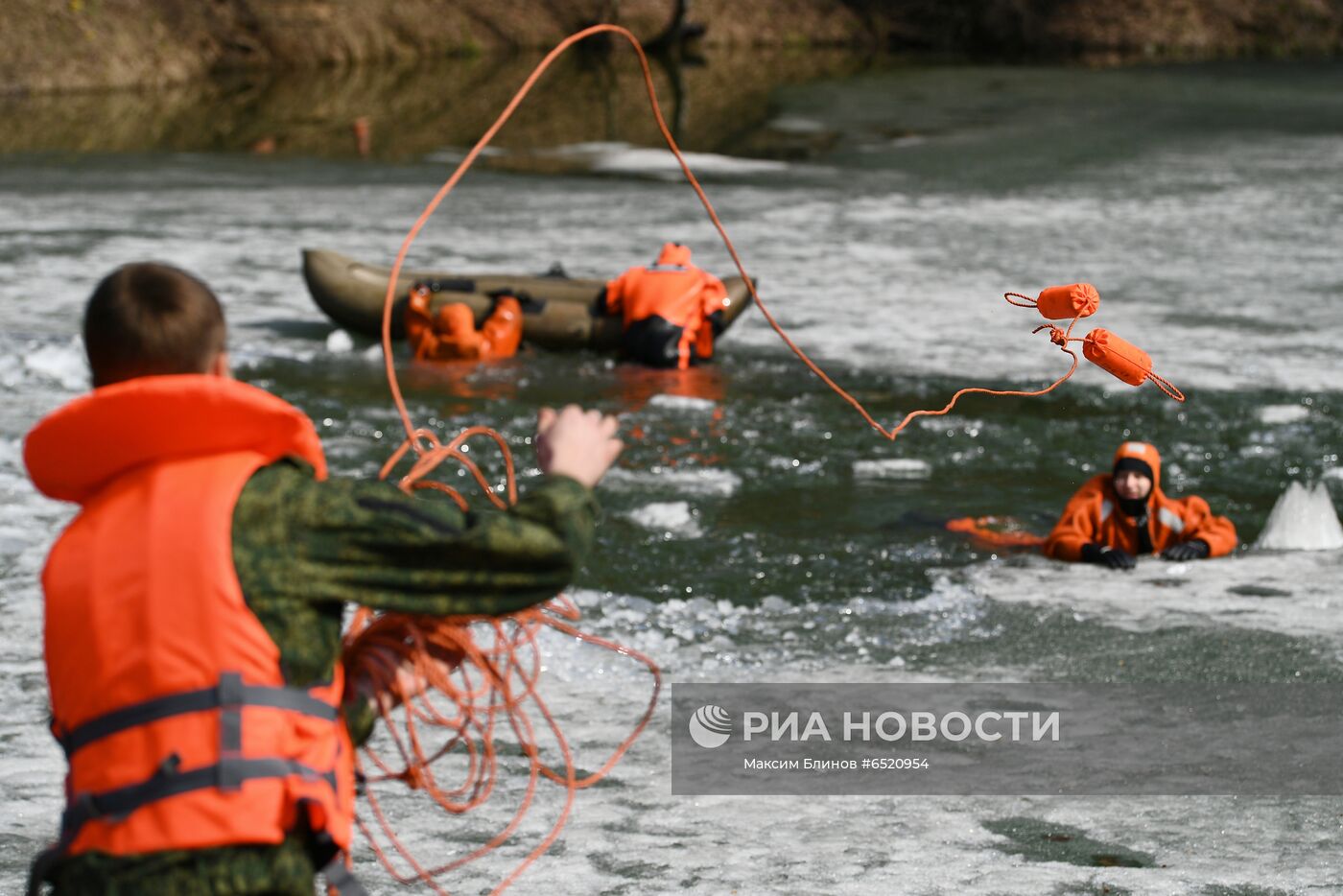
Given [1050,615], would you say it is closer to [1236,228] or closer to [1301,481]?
[1301,481]

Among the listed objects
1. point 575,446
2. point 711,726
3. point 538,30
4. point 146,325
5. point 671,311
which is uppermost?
point 538,30

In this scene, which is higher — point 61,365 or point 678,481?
point 61,365

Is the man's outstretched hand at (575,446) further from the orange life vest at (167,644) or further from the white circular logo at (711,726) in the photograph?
the white circular logo at (711,726)

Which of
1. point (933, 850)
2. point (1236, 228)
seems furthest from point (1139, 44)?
point (933, 850)

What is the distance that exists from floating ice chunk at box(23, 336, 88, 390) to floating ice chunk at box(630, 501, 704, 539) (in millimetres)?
3628

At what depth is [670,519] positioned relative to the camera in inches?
277

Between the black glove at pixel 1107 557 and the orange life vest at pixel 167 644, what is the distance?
15.7ft

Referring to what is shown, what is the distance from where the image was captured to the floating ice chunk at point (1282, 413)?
8469 mm

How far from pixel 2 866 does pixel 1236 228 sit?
12.1m

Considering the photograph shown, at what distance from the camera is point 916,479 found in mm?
7719

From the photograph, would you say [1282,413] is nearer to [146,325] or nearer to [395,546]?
[395,546]

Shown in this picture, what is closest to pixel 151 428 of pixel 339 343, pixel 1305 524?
pixel 1305 524

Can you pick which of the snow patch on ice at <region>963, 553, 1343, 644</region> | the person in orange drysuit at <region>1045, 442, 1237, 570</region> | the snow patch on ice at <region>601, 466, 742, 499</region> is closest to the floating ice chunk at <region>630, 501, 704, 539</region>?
the snow patch on ice at <region>601, 466, 742, 499</region>

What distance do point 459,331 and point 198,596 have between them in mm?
7964
